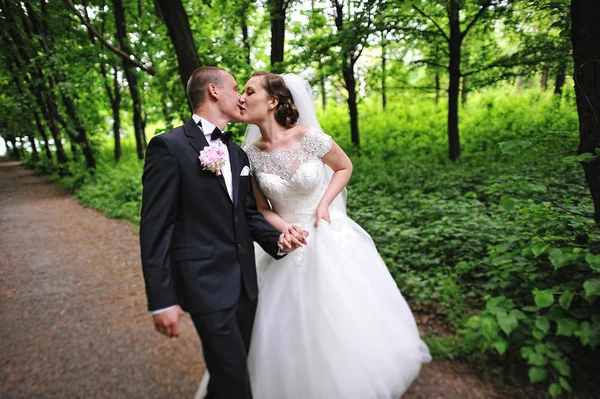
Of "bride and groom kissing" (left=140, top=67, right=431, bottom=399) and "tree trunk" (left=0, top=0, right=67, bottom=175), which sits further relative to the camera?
"tree trunk" (left=0, top=0, right=67, bottom=175)

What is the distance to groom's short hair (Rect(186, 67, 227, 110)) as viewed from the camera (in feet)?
7.09

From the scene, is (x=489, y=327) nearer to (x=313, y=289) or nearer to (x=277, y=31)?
(x=313, y=289)

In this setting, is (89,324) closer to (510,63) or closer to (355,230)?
(355,230)

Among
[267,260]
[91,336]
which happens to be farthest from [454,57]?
[91,336]

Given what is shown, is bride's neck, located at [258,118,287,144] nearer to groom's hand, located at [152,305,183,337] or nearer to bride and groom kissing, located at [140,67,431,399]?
bride and groom kissing, located at [140,67,431,399]

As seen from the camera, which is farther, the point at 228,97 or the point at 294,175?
the point at 294,175

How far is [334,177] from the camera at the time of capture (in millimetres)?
2748

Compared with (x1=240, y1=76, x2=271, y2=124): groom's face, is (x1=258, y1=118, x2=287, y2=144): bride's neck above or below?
below

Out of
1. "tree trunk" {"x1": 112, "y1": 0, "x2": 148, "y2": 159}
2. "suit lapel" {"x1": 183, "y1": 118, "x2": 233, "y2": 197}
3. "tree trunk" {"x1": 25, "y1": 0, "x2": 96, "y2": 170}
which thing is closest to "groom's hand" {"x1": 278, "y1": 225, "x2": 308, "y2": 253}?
"suit lapel" {"x1": 183, "y1": 118, "x2": 233, "y2": 197}

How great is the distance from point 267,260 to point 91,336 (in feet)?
9.09

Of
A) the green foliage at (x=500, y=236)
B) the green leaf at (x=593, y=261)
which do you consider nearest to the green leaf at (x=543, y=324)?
the green foliage at (x=500, y=236)

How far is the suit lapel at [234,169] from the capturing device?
2.14 meters

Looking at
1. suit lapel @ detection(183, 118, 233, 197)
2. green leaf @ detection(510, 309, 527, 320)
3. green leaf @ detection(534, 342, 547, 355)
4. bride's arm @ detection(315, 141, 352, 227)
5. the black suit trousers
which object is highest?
suit lapel @ detection(183, 118, 233, 197)

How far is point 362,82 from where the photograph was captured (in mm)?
11211
